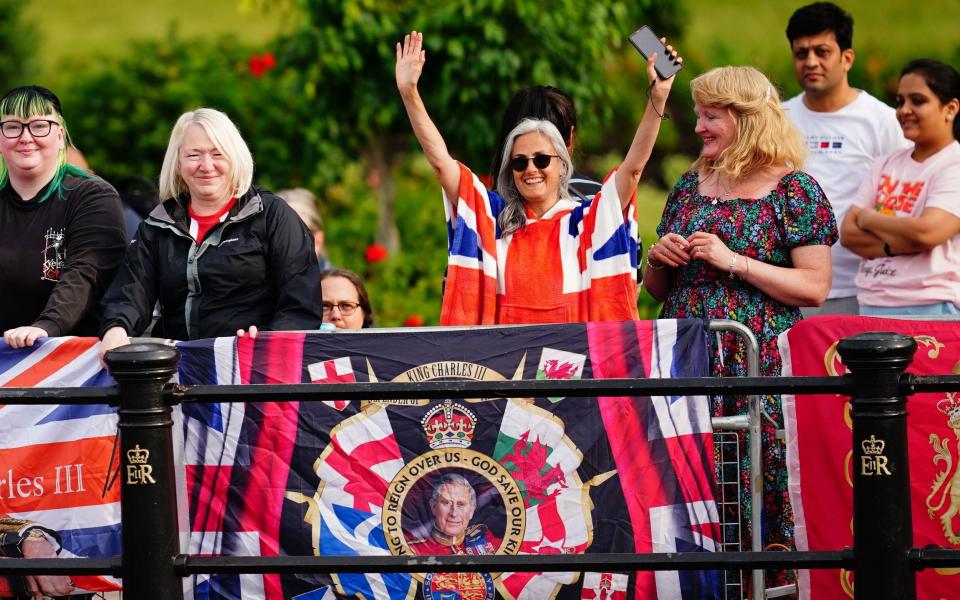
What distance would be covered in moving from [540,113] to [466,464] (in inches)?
69.5

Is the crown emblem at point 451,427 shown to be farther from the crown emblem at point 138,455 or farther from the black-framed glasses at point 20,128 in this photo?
the black-framed glasses at point 20,128

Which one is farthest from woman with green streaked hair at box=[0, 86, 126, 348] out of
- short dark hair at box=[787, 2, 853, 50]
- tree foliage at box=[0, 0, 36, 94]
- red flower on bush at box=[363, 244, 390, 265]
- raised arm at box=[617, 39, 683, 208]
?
tree foliage at box=[0, 0, 36, 94]

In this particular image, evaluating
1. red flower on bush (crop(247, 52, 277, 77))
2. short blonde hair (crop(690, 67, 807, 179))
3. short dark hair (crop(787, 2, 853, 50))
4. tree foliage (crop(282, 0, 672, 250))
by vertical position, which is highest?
red flower on bush (crop(247, 52, 277, 77))

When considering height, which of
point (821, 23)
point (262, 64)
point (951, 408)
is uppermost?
point (262, 64)

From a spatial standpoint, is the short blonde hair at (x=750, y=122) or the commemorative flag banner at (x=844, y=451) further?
the short blonde hair at (x=750, y=122)

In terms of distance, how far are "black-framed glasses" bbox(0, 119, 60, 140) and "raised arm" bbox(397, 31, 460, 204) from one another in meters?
1.50

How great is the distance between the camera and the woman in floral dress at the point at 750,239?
517 cm

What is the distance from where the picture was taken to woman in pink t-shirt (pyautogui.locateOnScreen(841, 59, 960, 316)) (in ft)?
19.8

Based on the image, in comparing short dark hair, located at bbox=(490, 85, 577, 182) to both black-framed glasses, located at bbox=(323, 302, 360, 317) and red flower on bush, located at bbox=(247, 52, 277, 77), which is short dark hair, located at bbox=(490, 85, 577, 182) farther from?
red flower on bush, located at bbox=(247, 52, 277, 77)

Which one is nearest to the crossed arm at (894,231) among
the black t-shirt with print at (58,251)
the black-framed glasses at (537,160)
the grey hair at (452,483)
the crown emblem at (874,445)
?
the black-framed glasses at (537,160)

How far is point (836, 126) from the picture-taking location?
22.0 feet

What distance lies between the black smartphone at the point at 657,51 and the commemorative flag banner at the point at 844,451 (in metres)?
1.14

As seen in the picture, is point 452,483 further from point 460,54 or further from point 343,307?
point 460,54

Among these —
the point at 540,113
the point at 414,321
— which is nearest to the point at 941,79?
the point at 540,113
